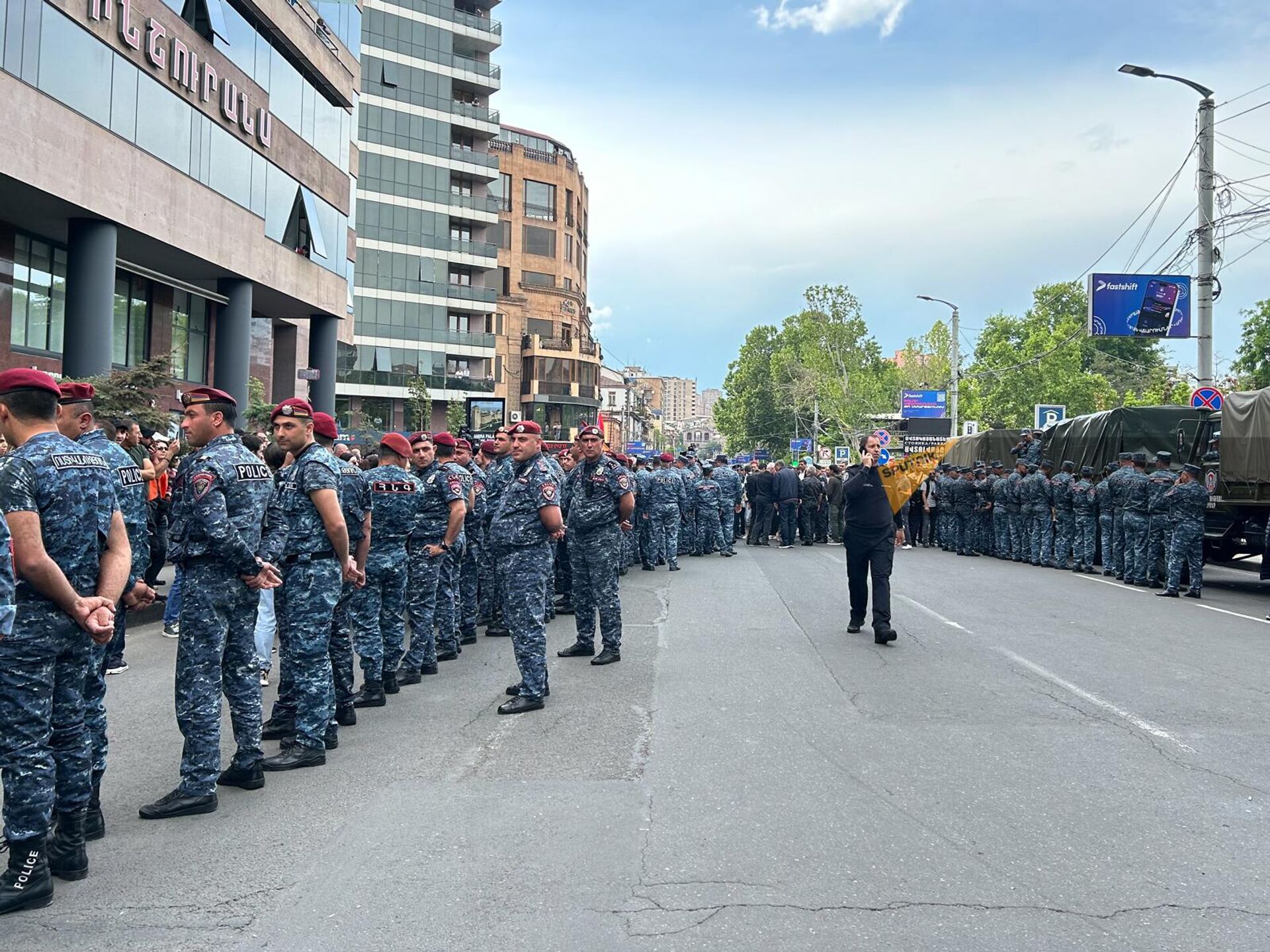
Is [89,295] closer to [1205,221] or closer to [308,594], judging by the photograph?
Answer: [308,594]

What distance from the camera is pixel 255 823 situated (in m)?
4.84

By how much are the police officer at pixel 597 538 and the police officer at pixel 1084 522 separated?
39.9 ft

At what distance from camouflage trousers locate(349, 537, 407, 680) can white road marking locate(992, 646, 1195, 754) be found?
5143mm

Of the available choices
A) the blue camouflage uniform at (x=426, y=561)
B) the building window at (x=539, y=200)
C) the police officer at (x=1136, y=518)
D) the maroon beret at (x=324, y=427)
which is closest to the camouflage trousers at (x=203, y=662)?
the maroon beret at (x=324, y=427)

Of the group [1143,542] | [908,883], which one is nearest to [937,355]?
[1143,542]

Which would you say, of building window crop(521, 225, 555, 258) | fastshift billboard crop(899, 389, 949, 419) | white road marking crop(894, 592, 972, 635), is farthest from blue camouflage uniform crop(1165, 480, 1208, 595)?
building window crop(521, 225, 555, 258)

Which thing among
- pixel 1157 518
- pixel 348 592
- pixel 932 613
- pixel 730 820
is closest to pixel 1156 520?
pixel 1157 518

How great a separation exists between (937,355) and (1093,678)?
7088cm

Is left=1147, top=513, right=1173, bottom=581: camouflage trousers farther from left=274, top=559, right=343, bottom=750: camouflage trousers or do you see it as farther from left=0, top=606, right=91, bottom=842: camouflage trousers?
left=0, top=606, right=91, bottom=842: camouflage trousers

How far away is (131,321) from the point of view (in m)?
25.7

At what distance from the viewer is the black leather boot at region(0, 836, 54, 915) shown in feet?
12.7

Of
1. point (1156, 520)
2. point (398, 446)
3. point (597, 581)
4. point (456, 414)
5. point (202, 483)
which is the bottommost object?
point (597, 581)

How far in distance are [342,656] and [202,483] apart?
2056 millimetres

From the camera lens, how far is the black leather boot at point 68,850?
13.7ft
